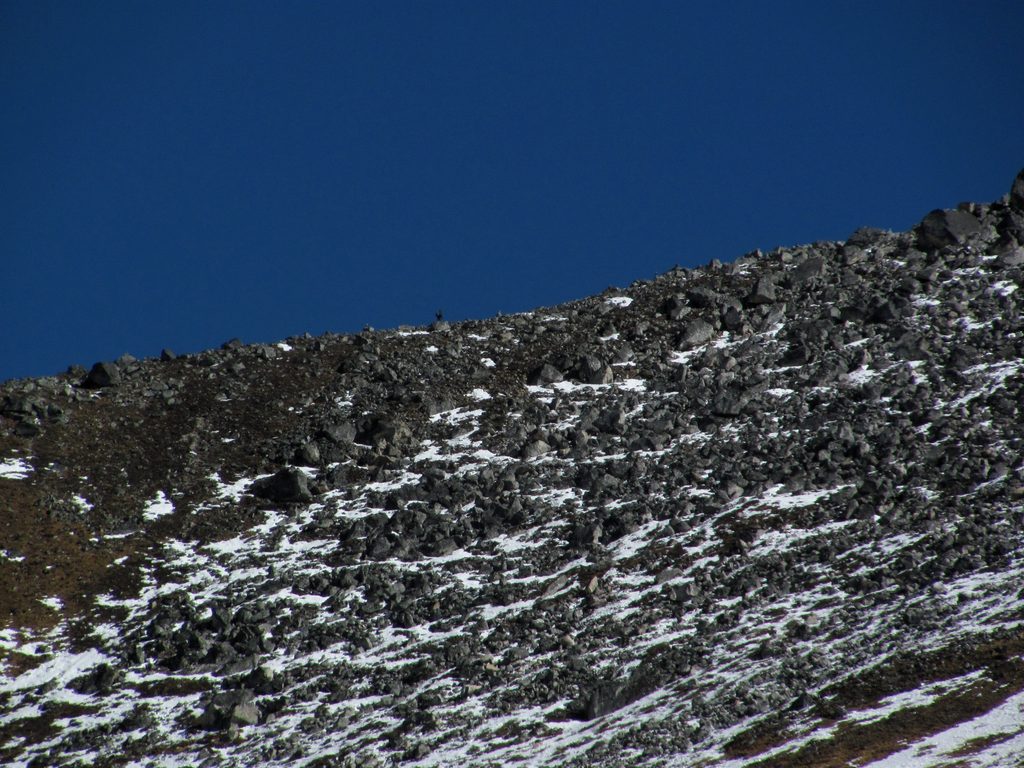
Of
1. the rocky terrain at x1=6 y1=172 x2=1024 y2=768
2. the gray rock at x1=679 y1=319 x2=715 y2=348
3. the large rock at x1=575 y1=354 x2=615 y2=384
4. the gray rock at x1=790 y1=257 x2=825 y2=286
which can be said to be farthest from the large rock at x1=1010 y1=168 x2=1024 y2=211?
the large rock at x1=575 y1=354 x2=615 y2=384

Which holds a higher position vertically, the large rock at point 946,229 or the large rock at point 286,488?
the large rock at point 946,229

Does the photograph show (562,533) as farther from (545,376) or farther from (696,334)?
(696,334)

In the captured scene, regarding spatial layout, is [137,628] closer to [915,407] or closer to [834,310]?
[915,407]

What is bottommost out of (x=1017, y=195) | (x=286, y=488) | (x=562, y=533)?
(x=562, y=533)

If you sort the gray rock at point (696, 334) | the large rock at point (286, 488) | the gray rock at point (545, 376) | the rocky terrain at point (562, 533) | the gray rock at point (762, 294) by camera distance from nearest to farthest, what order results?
the rocky terrain at point (562, 533) < the large rock at point (286, 488) < the gray rock at point (545, 376) < the gray rock at point (696, 334) < the gray rock at point (762, 294)

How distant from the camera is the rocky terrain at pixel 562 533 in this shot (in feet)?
127

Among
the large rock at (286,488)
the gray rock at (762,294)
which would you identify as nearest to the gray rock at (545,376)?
the gray rock at (762,294)

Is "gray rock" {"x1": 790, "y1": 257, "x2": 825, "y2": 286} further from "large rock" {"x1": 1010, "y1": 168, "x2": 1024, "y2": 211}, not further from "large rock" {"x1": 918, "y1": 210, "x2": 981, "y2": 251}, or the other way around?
"large rock" {"x1": 1010, "y1": 168, "x2": 1024, "y2": 211}

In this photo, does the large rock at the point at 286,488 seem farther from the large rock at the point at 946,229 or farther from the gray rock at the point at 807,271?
the large rock at the point at 946,229

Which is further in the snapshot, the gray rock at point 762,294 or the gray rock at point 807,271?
the gray rock at point 807,271

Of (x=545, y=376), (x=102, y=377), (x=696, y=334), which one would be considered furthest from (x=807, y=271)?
(x=102, y=377)

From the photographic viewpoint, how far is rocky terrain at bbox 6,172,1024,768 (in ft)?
127

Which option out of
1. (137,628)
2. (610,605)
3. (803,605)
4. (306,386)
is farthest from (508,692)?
(306,386)

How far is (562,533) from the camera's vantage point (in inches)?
2073
